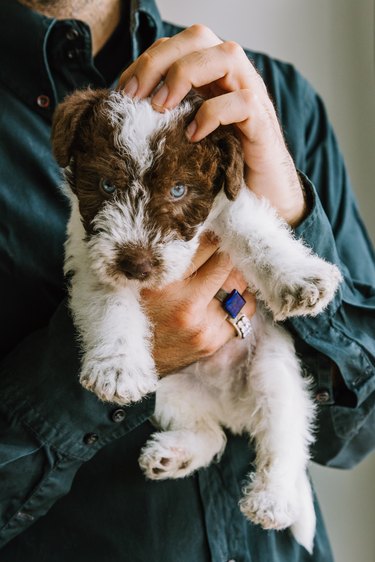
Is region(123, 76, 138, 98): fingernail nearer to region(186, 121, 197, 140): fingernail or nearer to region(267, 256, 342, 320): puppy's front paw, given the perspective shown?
region(186, 121, 197, 140): fingernail

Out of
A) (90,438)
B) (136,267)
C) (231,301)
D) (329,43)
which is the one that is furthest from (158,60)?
(329,43)

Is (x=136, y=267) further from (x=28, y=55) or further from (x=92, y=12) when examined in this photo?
(x=92, y=12)

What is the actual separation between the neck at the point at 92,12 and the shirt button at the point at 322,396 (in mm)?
1687

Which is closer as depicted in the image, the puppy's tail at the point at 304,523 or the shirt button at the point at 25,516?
the shirt button at the point at 25,516

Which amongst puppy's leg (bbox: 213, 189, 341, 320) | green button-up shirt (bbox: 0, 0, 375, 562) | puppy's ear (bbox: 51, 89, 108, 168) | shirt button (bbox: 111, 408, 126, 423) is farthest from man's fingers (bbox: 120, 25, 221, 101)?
shirt button (bbox: 111, 408, 126, 423)

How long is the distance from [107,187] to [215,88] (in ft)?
1.64

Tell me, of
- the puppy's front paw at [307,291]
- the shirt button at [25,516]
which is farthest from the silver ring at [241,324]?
the shirt button at [25,516]

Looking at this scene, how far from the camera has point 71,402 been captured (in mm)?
1965

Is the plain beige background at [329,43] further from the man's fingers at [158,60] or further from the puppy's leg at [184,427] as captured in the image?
the man's fingers at [158,60]

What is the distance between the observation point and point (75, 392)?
1.97 meters

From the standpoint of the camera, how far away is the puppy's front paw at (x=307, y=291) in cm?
181

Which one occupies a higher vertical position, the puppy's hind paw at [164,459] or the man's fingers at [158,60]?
the man's fingers at [158,60]

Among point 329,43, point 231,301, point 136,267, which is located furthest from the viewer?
point 329,43

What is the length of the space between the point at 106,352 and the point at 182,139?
2.21 feet
